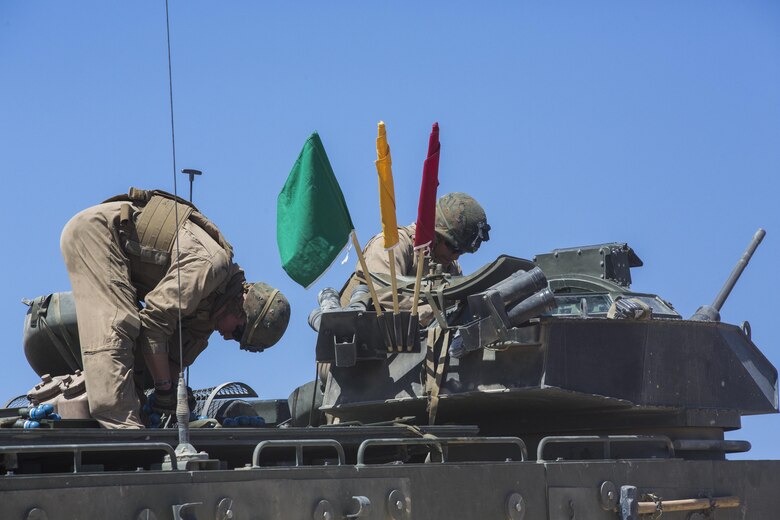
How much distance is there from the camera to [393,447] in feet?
26.5

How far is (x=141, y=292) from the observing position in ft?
27.9

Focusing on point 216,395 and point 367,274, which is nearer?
point 367,274

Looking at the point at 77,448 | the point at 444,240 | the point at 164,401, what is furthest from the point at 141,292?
the point at 77,448

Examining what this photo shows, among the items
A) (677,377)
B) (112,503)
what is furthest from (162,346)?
(677,377)

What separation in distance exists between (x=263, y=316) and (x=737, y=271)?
155 inches

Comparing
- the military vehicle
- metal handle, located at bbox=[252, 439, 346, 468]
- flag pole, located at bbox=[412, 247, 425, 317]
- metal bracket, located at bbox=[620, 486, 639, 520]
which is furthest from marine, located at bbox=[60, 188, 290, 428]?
metal bracket, located at bbox=[620, 486, 639, 520]

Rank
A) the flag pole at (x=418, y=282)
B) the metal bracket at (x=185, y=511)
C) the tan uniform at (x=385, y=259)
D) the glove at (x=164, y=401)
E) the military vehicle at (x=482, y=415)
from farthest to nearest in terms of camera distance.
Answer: the tan uniform at (x=385, y=259), the glove at (x=164, y=401), the flag pole at (x=418, y=282), the military vehicle at (x=482, y=415), the metal bracket at (x=185, y=511)

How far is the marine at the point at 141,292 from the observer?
25.9 ft

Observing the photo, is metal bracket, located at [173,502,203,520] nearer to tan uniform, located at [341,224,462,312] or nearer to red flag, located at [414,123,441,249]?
red flag, located at [414,123,441,249]

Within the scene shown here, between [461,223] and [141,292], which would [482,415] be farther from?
[141,292]

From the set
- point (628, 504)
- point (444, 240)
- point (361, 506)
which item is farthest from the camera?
point (444, 240)

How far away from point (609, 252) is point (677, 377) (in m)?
1.53

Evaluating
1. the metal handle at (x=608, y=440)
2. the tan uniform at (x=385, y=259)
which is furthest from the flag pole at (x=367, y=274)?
the metal handle at (x=608, y=440)

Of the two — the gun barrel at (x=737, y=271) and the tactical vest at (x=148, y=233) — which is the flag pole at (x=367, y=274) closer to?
the tactical vest at (x=148, y=233)
